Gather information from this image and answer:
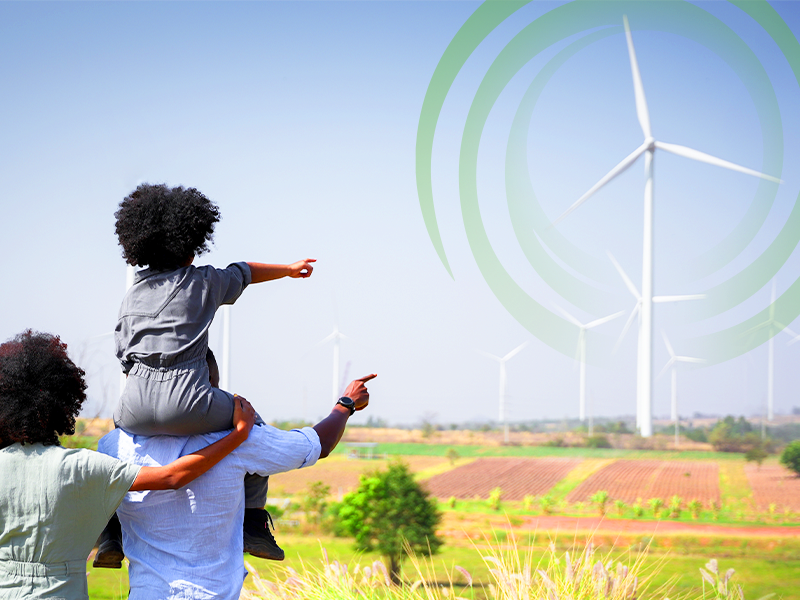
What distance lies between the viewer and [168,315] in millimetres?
3135

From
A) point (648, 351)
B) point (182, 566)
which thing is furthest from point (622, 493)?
point (182, 566)

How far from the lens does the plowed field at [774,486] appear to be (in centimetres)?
2261

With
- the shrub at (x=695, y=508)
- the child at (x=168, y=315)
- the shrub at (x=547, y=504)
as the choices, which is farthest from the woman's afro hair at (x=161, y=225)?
the shrub at (x=695, y=508)

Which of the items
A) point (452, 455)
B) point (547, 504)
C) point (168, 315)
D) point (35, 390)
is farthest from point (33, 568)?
point (452, 455)

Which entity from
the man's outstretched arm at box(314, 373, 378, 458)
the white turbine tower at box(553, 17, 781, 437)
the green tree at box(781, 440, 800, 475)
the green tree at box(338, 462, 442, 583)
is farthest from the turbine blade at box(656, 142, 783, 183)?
the man's outstretched arm at box(314, 373, 378, 458)

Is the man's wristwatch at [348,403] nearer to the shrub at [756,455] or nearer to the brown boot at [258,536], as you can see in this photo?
the brown boot at [258,536]

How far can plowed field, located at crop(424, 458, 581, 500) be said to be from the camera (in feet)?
81.0

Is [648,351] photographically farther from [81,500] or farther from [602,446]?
[81,500]

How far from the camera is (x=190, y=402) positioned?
3070mm

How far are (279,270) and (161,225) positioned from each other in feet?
2.30

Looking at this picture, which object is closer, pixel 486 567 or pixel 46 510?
pixel 46 510

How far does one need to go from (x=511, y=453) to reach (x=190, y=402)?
1096 inches

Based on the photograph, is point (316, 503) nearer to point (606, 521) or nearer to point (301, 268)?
point (606, 521)

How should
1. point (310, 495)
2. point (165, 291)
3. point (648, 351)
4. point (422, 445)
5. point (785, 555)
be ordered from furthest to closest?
point (422, 445) < point (648, 351) < point (310, 495) < point (785, 555) < point (165, 291)
